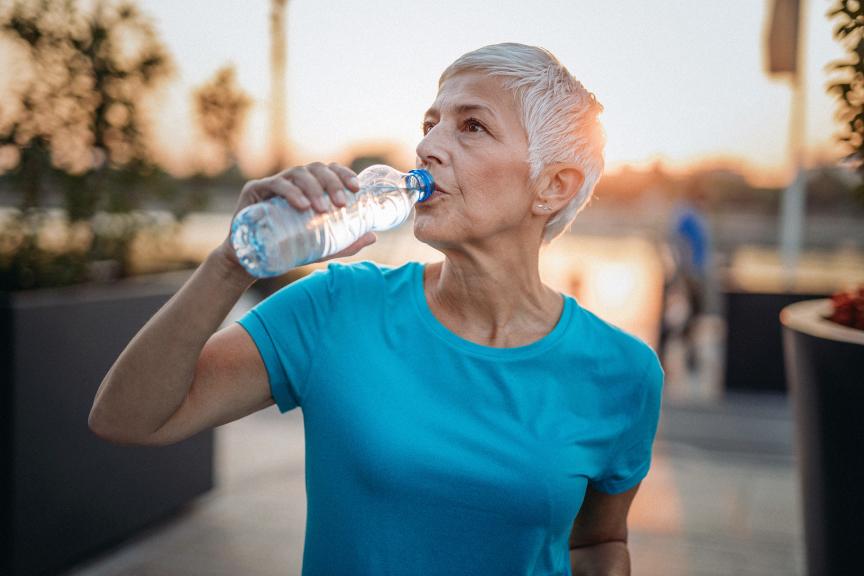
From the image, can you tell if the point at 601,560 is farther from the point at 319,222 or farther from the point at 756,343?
the point at 756,343

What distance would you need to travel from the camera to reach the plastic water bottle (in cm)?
131

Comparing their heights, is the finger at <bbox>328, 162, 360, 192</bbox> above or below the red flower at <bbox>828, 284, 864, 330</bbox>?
above

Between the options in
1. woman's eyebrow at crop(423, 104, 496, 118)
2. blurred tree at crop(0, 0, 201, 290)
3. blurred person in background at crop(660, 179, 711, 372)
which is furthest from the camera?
blurred person in background at crop(660, 179, 711, 372)

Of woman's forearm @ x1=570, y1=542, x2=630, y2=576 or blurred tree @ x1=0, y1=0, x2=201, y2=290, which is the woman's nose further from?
blurred tree @ x1=0, y1=0, x2=201, y2=290

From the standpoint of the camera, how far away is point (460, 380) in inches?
63.5

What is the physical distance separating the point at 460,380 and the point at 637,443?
44cm

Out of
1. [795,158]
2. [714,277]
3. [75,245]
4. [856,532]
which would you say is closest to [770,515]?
[856,532]

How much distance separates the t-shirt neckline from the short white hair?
345mm

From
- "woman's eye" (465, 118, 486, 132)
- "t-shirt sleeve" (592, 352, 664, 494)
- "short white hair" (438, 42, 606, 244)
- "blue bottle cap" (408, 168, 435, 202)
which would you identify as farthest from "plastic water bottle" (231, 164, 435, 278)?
"t-shirt sleeve" (592, 352, 664, 494)

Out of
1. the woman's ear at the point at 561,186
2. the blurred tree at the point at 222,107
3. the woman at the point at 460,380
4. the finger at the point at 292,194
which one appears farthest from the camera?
the blurred tree at the point at 222,107

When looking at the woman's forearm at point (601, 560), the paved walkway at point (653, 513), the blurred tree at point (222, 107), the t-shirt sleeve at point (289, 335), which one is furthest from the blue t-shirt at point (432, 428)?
the blurred tree at point (222, 107)

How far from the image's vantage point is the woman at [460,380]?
153cm

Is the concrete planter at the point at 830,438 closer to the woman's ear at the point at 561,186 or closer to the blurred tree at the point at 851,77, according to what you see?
the blurred tree at the point at 851,77

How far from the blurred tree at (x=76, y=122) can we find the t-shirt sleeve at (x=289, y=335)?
2.96 m
